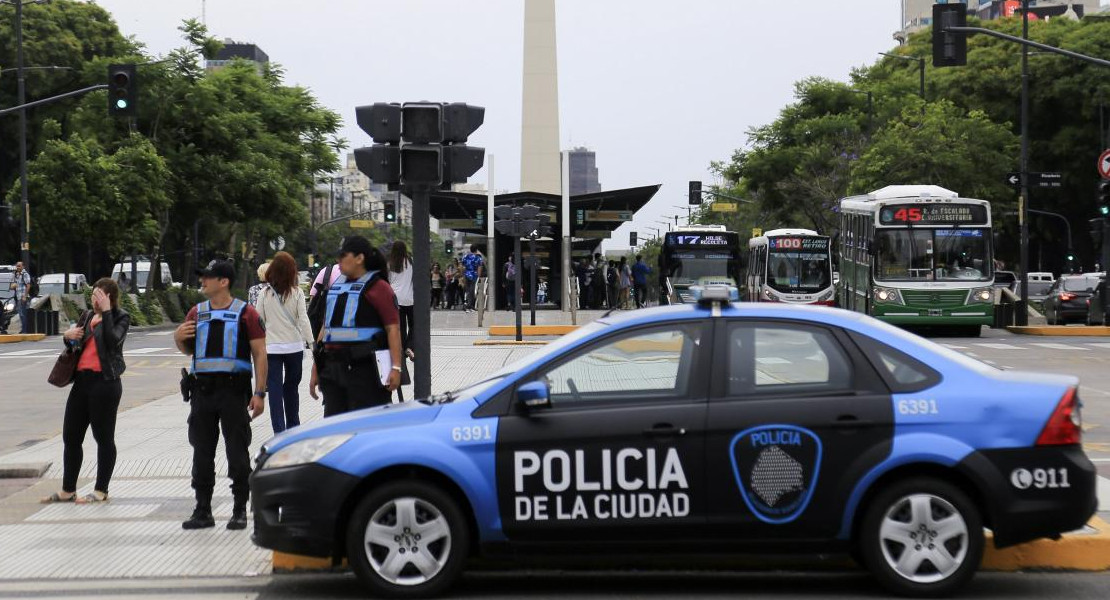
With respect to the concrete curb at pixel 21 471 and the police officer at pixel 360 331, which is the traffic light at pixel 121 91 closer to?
the concrete curb at pixel 21 471

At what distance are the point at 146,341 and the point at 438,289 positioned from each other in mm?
17059

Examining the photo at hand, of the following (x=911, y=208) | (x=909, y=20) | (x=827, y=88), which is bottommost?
(x=911, y=208)

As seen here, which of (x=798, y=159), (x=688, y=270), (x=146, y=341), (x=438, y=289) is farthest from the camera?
(x=798, y=159)

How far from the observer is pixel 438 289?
49625 mm

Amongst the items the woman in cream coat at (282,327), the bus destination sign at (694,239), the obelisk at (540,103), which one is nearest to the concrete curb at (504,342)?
the bus destination sign at (694,239)

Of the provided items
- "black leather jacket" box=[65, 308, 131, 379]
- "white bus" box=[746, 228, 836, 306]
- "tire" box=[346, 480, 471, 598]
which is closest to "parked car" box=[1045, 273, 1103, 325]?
"white bus" box=[746, 228, 836, 306]

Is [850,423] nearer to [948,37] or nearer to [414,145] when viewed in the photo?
[414,145]

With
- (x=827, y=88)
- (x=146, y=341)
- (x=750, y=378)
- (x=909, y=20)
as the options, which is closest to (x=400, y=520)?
(x=750, y=378)

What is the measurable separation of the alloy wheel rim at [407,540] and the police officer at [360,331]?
7.97 feet

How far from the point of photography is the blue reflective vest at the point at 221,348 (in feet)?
29.4

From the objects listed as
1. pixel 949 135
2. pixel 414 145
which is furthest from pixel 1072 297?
pixel 414 145

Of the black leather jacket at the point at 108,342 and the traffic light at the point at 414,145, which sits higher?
the traffic light at the point at 414,145

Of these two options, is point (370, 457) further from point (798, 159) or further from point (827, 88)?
point (827, 88)

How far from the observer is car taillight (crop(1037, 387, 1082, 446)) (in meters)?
6.92
